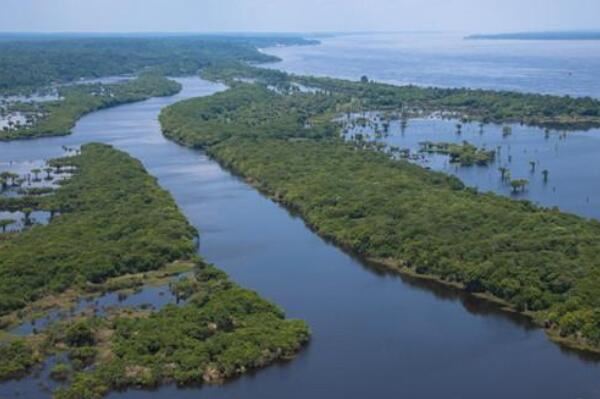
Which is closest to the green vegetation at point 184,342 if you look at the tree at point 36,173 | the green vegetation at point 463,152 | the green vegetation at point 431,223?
the green vegetation at point 431,223

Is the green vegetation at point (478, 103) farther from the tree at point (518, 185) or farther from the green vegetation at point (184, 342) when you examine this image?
the green vegetation at point (184, 342)

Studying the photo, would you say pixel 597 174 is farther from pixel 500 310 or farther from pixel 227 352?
pixel 227 352

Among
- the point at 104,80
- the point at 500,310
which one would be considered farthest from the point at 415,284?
the point at 104,80

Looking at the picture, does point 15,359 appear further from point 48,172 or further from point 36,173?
point 48,172

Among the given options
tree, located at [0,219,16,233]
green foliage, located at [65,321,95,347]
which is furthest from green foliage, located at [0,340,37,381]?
tree, located at [0,219,16,233]

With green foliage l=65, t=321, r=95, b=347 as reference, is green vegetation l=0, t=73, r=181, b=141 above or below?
below

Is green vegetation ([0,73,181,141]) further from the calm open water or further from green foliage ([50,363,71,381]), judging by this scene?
green foliage ([50,363,71,381])
